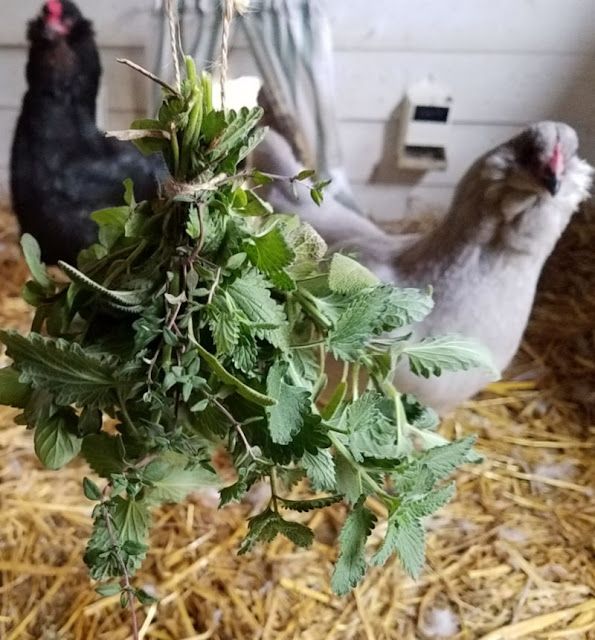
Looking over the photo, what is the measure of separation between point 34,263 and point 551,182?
1.75 feet

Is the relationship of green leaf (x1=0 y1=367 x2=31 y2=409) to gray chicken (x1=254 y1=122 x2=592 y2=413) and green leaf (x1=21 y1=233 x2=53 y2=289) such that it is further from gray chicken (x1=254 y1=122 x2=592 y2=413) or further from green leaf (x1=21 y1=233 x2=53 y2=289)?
gray chicken (x1=254 y1=122 x2=592 y2=413)

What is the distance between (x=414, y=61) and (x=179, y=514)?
0.85 meters

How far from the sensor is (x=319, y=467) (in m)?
0.45

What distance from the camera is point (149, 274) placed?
464 millimetres

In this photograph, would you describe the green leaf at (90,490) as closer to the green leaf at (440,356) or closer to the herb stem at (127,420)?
the herb stem at (127,420)

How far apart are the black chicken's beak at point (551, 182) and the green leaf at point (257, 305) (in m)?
0.45

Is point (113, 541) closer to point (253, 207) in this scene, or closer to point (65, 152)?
point (253, 207)

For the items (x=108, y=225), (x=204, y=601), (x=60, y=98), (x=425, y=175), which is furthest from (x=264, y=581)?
(x=425, y=175)

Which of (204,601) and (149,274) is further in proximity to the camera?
(204,601)

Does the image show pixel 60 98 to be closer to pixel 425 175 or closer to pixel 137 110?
pixel 137 110

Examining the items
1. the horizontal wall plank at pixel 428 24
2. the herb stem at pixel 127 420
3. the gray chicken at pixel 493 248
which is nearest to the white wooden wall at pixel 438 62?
the horizontal wall plank at pixel 428 24

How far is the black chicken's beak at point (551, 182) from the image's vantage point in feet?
2.58

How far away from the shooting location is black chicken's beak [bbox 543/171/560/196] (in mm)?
787

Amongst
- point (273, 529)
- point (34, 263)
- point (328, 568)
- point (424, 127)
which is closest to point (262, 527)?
point (273, 529)
